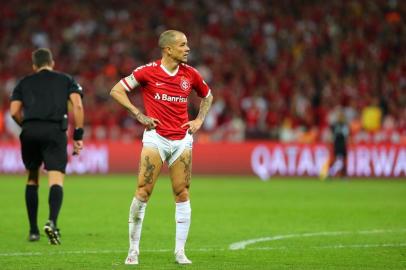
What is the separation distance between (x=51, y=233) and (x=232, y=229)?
10.4ft

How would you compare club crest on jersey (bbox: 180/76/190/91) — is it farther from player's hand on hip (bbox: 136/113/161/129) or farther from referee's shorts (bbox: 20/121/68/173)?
referee's shorts (bbox: 20/121/68/173)

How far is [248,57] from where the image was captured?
31875 mm

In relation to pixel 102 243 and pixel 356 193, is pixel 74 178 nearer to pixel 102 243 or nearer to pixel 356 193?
pixel 356 193

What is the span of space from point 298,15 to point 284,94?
160 inches

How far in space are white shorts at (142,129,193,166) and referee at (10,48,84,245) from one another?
2.12m

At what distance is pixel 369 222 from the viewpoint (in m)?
13.6

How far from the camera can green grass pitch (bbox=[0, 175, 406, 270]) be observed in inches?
354

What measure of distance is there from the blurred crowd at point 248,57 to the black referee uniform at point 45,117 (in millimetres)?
16369

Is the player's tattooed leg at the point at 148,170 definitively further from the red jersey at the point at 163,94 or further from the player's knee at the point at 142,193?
the red jersey at the point at 163,94

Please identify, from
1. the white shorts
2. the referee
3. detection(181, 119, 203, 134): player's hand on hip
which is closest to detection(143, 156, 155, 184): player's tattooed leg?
the white shorts

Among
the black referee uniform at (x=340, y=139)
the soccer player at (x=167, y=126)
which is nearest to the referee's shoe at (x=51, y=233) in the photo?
the soccer player at (x=167, y=126)

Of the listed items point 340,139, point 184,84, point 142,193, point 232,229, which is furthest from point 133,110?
point 340,139

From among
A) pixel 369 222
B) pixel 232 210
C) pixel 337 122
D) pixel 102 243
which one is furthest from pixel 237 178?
pixel 102 243

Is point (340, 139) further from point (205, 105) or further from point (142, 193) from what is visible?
point (142, 193)
